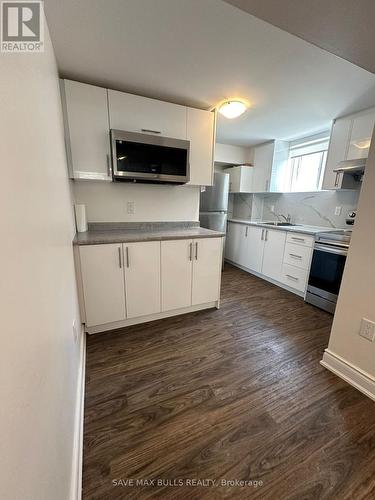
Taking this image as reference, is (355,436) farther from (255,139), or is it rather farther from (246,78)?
(255,139)

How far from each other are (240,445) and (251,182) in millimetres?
3928

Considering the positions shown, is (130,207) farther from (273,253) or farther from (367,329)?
(367,329)

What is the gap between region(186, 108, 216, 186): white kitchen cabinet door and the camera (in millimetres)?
2352

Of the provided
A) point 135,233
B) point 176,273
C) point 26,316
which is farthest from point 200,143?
point 26,316

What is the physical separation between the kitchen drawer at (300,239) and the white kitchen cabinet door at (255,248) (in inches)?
19.7

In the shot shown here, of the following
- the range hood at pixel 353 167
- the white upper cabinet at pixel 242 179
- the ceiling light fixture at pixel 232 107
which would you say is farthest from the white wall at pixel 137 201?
the range hood at pixel 353 167

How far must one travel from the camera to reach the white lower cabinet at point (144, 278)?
194 centimetres

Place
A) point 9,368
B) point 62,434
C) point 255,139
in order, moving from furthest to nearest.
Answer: point 255,139 < point 62,434 < point 9,368

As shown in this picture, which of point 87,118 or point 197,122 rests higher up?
point 197,122

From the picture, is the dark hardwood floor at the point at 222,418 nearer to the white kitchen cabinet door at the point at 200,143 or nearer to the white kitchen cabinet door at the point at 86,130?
the white kitchen cabinet door at the point at 86,130

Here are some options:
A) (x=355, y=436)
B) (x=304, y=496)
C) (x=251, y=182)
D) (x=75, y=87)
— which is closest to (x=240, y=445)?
(x=304, y=496)

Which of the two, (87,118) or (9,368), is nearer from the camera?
(9,368)

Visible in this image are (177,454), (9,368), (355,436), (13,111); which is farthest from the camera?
(355,436)

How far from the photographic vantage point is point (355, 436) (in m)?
1.21
